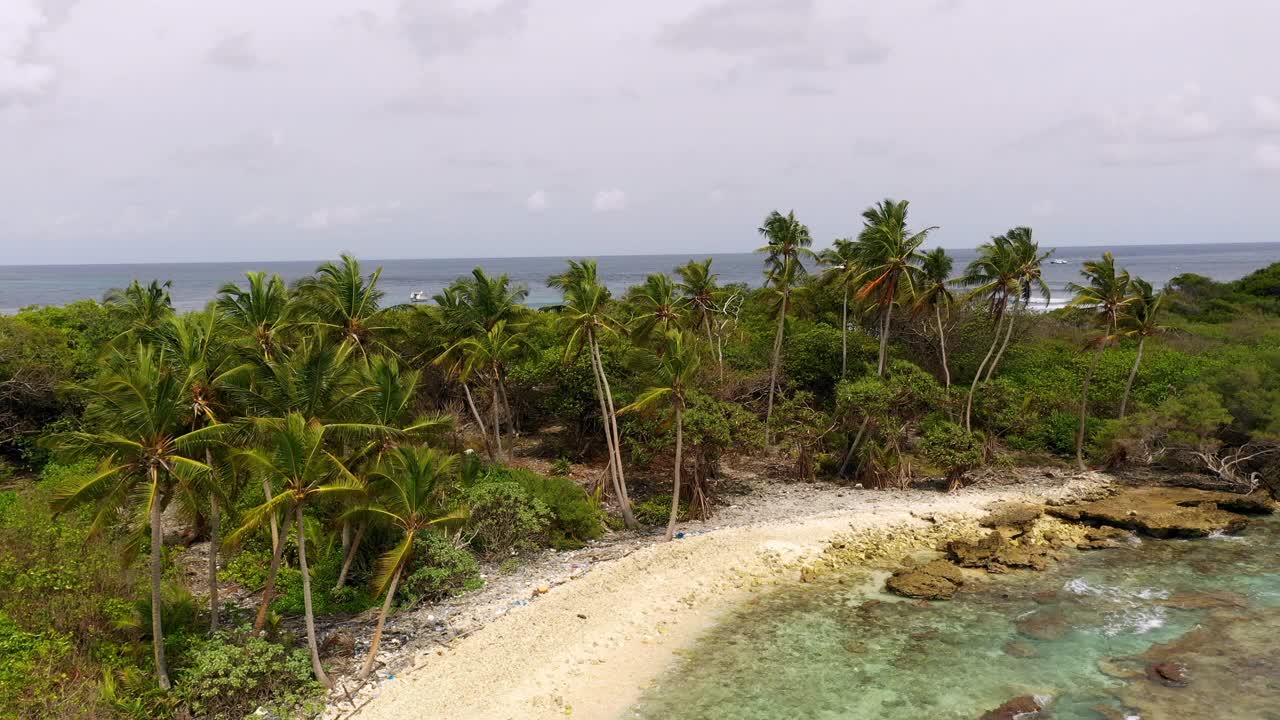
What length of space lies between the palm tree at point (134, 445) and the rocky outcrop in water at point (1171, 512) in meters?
32.0

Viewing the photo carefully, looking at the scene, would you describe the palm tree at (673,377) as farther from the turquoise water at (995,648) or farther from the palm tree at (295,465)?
the palm tree at (295,465)

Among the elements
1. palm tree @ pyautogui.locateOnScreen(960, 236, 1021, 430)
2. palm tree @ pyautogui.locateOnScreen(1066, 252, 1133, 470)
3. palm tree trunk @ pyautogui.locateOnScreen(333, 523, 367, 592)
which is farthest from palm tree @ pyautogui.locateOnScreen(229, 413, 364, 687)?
palm tree @ pyautogui.locateOnScreen(1066, 252, 1133, 470)

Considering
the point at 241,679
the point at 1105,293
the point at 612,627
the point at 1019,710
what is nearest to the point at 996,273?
the point at 1105,293

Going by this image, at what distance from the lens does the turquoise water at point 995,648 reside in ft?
58.6

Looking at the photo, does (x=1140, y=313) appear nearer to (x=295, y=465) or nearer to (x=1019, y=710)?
(x=1019, y=710)

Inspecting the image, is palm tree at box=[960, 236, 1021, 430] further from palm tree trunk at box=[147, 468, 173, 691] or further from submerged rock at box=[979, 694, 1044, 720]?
palm tree trunk at box=[147, 468, 173, 691]

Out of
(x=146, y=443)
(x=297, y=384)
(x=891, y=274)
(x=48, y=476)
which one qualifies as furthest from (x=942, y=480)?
(x=48, y=476)

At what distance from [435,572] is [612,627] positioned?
6199 millimetres

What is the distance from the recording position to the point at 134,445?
1442 centimetres

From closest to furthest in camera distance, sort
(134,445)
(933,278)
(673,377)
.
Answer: (134,445), (673,377), (933,278)

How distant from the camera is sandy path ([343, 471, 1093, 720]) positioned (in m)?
17.7

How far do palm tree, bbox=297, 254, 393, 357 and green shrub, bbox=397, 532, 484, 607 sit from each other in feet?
25.1

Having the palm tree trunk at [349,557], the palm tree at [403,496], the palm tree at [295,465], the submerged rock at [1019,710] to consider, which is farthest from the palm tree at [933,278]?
the palm tree at [295,465]

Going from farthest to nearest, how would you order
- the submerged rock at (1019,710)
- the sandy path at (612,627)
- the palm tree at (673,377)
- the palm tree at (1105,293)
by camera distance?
the palm tree at (1105,293)
the palm tree at (673,377)
the sandy path at (612,627)
the submerged rock at (1019,710)
